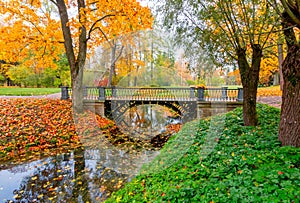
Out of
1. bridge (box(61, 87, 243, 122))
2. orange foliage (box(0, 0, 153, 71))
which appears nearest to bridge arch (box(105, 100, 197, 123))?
bridge (box(61, 87, 243, 122))

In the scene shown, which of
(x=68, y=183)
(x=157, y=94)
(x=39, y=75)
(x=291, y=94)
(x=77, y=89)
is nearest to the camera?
(x=291, y=94)

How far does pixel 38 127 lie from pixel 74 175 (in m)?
3.65

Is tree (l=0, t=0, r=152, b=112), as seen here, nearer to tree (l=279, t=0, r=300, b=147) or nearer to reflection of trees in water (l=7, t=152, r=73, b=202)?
reflection of trees in water (l=7, t=152, r=73, b=202)

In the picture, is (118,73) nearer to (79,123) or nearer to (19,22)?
(79,123)

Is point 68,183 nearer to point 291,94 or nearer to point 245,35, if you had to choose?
point 291,94

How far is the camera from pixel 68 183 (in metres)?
4.05

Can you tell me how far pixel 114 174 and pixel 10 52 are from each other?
6.51 m

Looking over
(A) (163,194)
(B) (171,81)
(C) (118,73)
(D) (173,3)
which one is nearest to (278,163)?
(A) (163,194)

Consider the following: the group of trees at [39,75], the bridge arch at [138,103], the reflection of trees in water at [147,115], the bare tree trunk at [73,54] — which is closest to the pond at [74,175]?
the bare tree trunk at [73,54]

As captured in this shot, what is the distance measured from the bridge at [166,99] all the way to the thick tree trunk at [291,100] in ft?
18.2

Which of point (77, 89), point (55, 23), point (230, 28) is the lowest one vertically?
point (77, 89)

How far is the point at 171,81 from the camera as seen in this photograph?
9742 mm

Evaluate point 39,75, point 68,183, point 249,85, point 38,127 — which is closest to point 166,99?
point 249,85

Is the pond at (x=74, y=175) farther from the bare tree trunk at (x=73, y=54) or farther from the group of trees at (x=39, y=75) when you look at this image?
the group of trees at (x=39, y=75)
